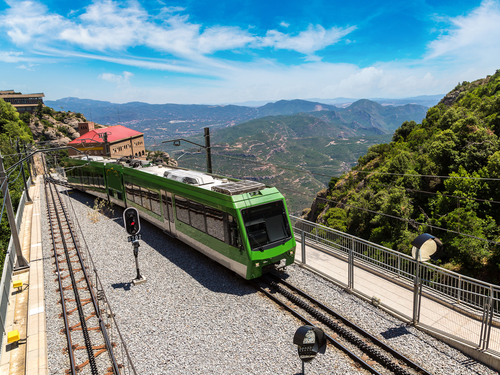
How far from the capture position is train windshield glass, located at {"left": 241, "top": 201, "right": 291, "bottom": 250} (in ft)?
34.4

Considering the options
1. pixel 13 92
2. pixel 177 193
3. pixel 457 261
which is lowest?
pixel 457 261

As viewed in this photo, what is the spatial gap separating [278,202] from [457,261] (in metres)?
19.2

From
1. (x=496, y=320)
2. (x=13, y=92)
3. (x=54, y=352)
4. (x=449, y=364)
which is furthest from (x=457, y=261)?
(x=13, y=92)

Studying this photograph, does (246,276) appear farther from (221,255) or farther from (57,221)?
(57,221)

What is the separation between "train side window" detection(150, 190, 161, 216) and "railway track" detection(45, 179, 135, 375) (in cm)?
380

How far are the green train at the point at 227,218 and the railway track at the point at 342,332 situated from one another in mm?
830

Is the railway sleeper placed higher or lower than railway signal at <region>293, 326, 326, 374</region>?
lower

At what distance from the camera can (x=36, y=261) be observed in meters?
14.8

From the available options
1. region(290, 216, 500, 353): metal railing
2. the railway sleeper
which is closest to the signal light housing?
the railway sleeper

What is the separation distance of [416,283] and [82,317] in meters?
9.83

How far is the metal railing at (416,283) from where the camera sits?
25.0 ft

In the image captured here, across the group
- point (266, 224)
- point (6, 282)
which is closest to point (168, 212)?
point (266, 224)

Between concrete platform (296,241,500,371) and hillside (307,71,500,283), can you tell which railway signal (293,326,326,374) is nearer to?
concrete platform (296,241,500,371)

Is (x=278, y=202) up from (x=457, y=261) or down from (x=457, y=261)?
up
